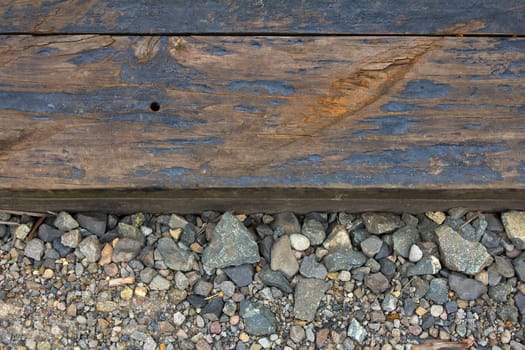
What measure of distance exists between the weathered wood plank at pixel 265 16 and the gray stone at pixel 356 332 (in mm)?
1066

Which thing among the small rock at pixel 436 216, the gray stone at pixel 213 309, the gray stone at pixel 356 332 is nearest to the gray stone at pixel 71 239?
the gray stone at pixel 213 309

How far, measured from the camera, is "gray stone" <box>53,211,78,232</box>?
90.5 inches

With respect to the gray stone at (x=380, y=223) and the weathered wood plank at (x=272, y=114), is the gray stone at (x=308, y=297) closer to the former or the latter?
the gray stone at (x=380, y=223)

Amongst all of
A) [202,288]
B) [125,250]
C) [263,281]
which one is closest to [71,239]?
[125,250]

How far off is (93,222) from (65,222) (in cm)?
10

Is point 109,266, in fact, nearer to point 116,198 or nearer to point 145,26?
point 116,198

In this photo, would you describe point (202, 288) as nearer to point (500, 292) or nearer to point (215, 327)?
point (215, 327)

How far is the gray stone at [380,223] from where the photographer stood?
7.60 feet

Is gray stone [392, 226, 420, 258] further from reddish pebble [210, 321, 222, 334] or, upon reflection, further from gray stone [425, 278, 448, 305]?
reddish pebble [210, 321, 222, 334]

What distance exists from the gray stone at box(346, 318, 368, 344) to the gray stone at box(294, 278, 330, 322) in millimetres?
145

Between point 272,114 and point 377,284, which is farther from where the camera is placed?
point 377,284

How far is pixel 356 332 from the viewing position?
88.4 inches

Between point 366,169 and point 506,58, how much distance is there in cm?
56

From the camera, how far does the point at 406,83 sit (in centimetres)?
187
